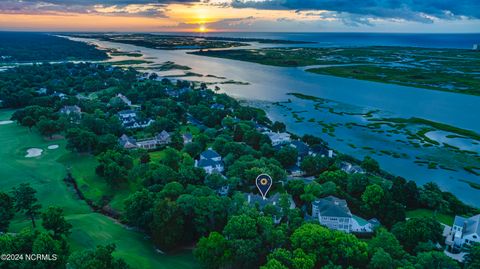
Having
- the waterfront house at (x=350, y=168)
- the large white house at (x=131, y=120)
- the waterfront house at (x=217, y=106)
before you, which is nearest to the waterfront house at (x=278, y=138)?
the waterfront house at (x=350, y=168)

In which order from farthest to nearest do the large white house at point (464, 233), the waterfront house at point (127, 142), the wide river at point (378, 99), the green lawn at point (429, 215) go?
the waterfront house at point (127, 142), the wide river at point (378, 99), the green lawn at point (429, 215), the large white house at point (464, 233)

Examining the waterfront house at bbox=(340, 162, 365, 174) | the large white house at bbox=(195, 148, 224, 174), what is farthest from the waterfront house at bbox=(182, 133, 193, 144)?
the waterfront house at bbox=(340, 162, 365, 174)

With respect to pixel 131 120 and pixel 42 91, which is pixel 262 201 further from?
pixel 42 91

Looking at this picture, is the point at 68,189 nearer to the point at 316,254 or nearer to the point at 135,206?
the point at 135,206

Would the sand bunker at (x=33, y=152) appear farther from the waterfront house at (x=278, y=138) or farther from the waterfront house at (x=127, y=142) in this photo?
the waterfront house at (x=278, y=138)

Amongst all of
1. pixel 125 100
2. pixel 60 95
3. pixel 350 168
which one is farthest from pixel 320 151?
pixel 60 95
